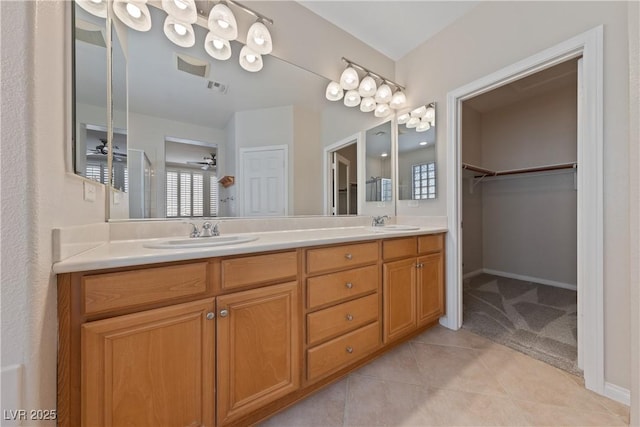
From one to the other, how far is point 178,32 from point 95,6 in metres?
0.38

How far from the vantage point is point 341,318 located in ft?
4.47

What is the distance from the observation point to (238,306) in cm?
102

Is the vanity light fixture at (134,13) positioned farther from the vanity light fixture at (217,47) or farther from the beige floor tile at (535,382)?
the beige floor tile at (535,382)


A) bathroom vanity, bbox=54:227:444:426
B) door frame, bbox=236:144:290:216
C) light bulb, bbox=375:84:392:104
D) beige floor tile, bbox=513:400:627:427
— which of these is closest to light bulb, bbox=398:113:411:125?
light bulb, bbox=375:84:392:104

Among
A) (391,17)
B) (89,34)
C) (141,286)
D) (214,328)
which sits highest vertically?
(391,17)

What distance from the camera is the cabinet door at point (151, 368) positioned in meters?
0.76

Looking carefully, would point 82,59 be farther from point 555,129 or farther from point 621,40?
point 555,129

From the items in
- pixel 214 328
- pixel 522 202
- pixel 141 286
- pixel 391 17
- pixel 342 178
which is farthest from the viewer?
pixel 522 202

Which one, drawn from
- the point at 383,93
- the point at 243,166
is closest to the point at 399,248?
the point at 243,166

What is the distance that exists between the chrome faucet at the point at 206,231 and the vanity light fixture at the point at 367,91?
4.63 feet

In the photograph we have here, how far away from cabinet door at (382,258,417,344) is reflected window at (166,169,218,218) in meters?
1.21

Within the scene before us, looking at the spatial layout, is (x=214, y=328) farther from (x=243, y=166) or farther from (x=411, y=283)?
(x=411, y=283)

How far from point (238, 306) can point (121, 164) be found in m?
1.01

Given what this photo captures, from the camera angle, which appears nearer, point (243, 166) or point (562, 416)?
point (562, 416)
